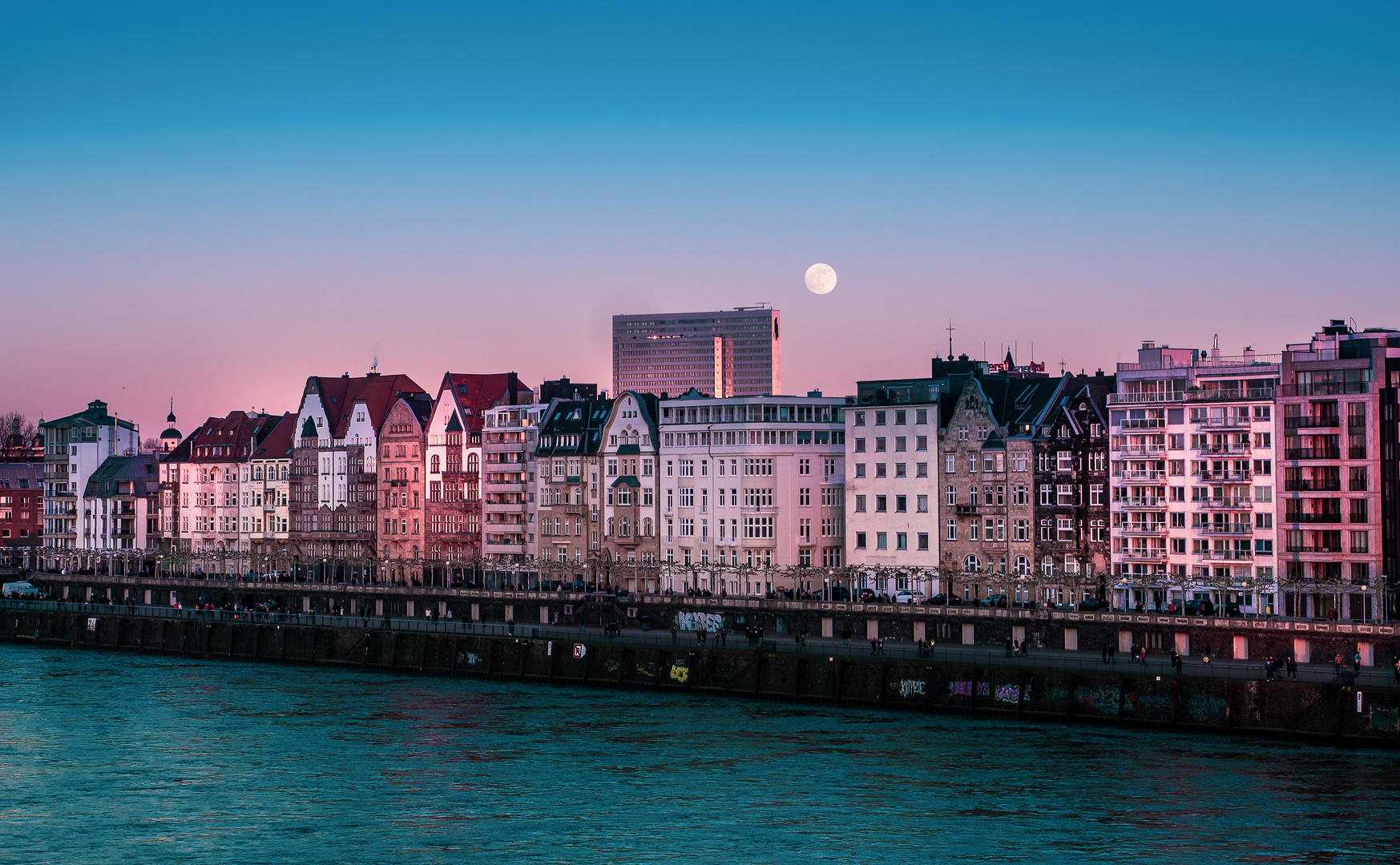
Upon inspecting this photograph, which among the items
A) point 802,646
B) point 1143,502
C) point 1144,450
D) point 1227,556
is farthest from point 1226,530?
point 802,646

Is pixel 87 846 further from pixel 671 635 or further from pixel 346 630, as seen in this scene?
pixel 346 630

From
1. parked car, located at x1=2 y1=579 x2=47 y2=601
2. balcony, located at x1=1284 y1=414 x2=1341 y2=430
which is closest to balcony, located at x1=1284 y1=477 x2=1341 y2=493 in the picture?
balcony, located at x1=1284 y1=414 x2=1341 y2=430

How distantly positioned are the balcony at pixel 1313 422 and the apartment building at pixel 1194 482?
128 cm

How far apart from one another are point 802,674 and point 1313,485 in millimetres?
32303

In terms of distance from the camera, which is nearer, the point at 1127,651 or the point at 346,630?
the point at 1127,651

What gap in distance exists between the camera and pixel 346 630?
420 feet

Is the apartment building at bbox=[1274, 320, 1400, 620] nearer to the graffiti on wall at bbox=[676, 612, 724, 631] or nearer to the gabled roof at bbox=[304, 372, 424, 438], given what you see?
the graffiti on wall at bbox=[676, 612, 724, 631]

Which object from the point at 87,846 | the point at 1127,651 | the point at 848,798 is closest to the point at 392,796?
the point at 87,846

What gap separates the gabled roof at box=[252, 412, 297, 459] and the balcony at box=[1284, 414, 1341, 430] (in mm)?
99499

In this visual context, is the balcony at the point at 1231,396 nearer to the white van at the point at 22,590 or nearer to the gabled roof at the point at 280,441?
the gabled roof at the point at 280,441

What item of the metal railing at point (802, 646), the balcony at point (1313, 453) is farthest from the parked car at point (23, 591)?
the balcony at point (1313, 453)

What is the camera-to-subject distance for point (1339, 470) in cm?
11300

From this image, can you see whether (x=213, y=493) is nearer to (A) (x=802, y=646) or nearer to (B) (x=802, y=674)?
(A) (x=802, y=646)

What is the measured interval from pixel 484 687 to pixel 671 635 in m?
10.9
